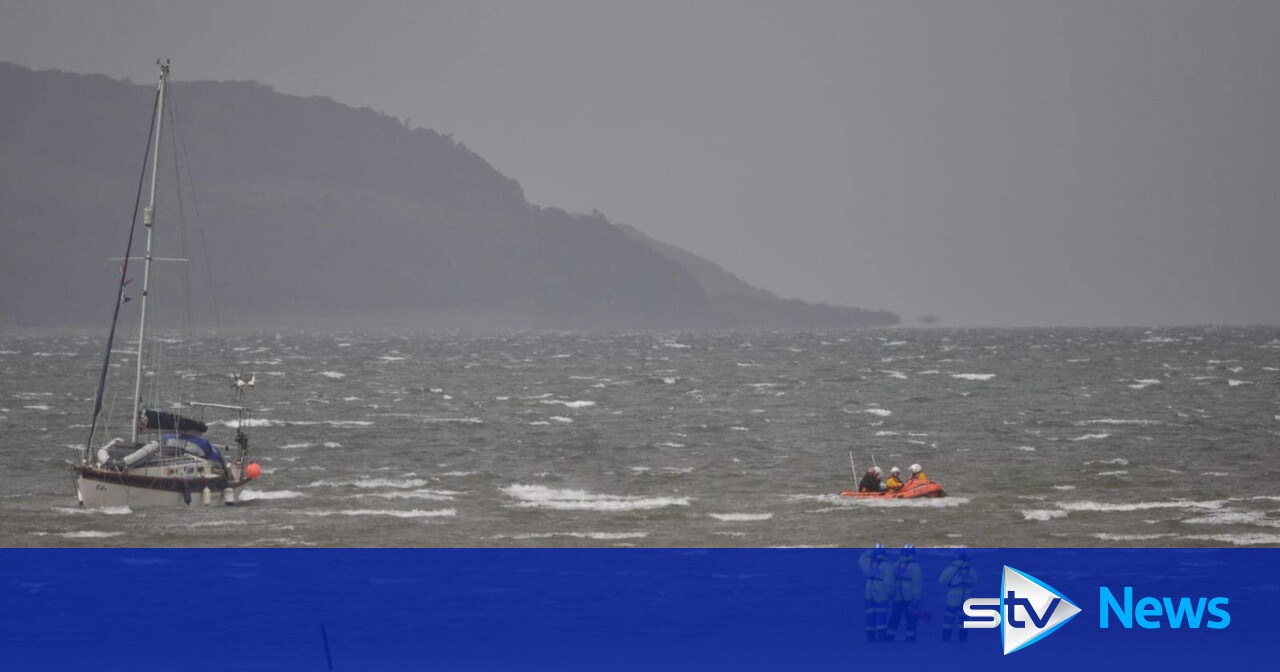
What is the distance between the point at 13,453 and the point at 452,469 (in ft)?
46.4

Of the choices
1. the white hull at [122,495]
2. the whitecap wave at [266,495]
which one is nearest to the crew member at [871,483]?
the whitecap wave at [266,495]

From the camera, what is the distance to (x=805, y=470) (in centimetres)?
4744

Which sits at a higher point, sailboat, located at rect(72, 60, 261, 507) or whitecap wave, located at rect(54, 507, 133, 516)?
sailboat, located at rect(72, 60, 261, 507)
